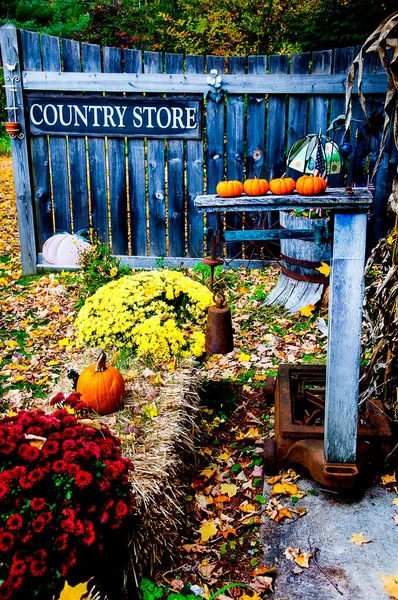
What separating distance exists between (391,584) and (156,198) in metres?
5.13

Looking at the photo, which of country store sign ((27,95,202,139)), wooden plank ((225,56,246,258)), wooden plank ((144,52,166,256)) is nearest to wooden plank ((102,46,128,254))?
country store sign ((27,95,202,139))

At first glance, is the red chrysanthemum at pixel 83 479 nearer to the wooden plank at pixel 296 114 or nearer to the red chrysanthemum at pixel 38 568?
the red chrysanthemum at pixel 38 568

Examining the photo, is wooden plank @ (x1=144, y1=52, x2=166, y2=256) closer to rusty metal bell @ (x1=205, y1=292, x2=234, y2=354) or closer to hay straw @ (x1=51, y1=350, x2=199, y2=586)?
hay straw @ (x1=51, y1=350, x2=199, y2=586)

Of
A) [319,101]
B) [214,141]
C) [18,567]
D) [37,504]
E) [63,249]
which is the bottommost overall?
[63,249]

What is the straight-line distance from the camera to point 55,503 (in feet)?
7.81

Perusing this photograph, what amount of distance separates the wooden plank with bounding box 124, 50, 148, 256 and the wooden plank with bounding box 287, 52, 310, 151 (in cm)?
166

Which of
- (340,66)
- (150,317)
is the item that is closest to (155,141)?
(340,66)

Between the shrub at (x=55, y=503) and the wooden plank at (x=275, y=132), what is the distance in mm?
4734

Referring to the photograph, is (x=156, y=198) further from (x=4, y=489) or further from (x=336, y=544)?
(x=4, y=489)

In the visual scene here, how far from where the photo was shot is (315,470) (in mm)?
3314

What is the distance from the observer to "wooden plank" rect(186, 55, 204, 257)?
6.85 meters

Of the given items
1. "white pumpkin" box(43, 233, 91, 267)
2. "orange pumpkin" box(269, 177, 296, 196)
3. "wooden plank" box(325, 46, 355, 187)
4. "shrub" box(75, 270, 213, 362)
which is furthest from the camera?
"white pumpkin" box(43, 233, 91, 267)

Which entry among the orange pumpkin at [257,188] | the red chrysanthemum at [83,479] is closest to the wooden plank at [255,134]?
the orange pumpkin at [257,188]

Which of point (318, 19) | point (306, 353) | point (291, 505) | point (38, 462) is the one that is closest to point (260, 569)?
point (291, 505)
